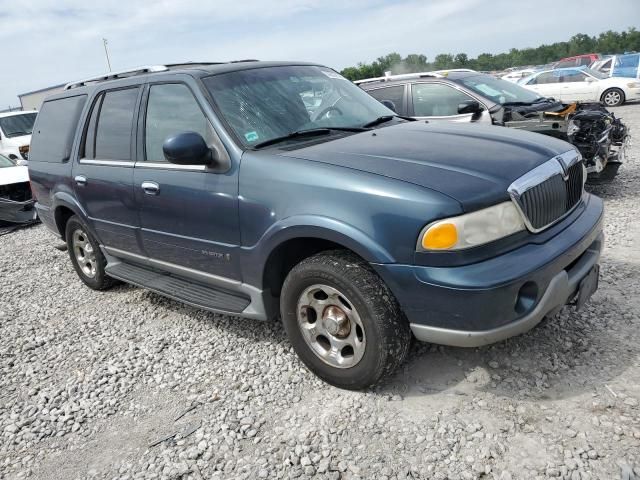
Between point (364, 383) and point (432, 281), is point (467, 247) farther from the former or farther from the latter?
point (364, 383)

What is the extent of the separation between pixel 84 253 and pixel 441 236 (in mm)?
4037

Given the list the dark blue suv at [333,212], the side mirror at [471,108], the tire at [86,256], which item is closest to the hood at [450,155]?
the dark blue suv at [333,212]

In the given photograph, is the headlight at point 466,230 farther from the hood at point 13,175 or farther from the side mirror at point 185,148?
the hood at point 13,175

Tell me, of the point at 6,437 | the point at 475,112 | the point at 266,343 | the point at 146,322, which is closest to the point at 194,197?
the point at 266,343

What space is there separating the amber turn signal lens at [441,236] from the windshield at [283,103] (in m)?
1.32

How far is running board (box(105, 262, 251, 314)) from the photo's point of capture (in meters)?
3.36

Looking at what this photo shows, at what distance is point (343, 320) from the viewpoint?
284 centimetres

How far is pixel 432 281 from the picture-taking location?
2436 mm

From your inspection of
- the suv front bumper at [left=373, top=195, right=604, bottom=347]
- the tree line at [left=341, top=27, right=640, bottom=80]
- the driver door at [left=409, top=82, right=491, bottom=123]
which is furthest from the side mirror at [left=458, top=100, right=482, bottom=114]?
the tree line at [left=341, top=27, right=640, bottom=80]

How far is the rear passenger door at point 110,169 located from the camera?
3.96m

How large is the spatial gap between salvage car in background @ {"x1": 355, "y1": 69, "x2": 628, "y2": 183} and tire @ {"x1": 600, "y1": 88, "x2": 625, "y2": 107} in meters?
11.6

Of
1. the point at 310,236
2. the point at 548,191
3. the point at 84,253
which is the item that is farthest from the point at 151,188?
the point at 548,191

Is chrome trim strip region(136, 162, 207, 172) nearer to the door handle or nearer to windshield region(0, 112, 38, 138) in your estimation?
the door handle

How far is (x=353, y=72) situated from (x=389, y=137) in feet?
126
